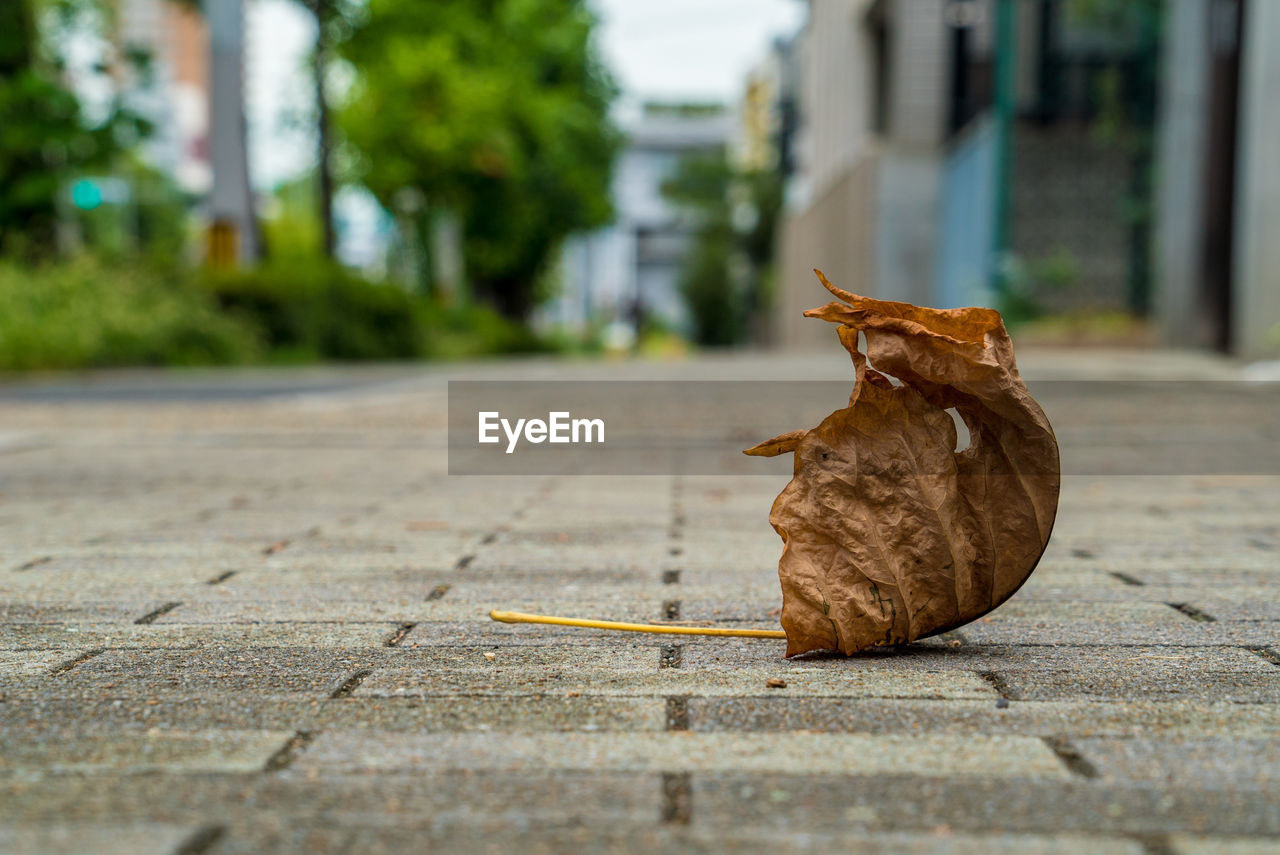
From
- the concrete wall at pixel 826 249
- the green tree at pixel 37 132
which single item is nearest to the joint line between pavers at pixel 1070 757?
the green tree at pixel 37 132

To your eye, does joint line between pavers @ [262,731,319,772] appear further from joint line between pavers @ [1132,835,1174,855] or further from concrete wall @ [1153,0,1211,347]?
concrete wall @ [1153,0,1211,347]

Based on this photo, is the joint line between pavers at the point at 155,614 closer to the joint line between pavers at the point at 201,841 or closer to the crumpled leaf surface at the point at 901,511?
the joint line between pavers at the point at 201,841

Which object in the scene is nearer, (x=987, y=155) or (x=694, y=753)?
(x=694, y=753)

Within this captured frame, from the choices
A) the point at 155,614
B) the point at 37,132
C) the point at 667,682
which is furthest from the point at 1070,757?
the point at 37,132

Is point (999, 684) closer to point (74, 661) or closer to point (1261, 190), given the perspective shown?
point (74, 661)

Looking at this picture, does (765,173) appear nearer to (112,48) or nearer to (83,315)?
(112,48)

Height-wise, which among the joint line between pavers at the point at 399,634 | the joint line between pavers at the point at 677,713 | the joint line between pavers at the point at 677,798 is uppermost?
the joint line between pavers at the point at 677,798
